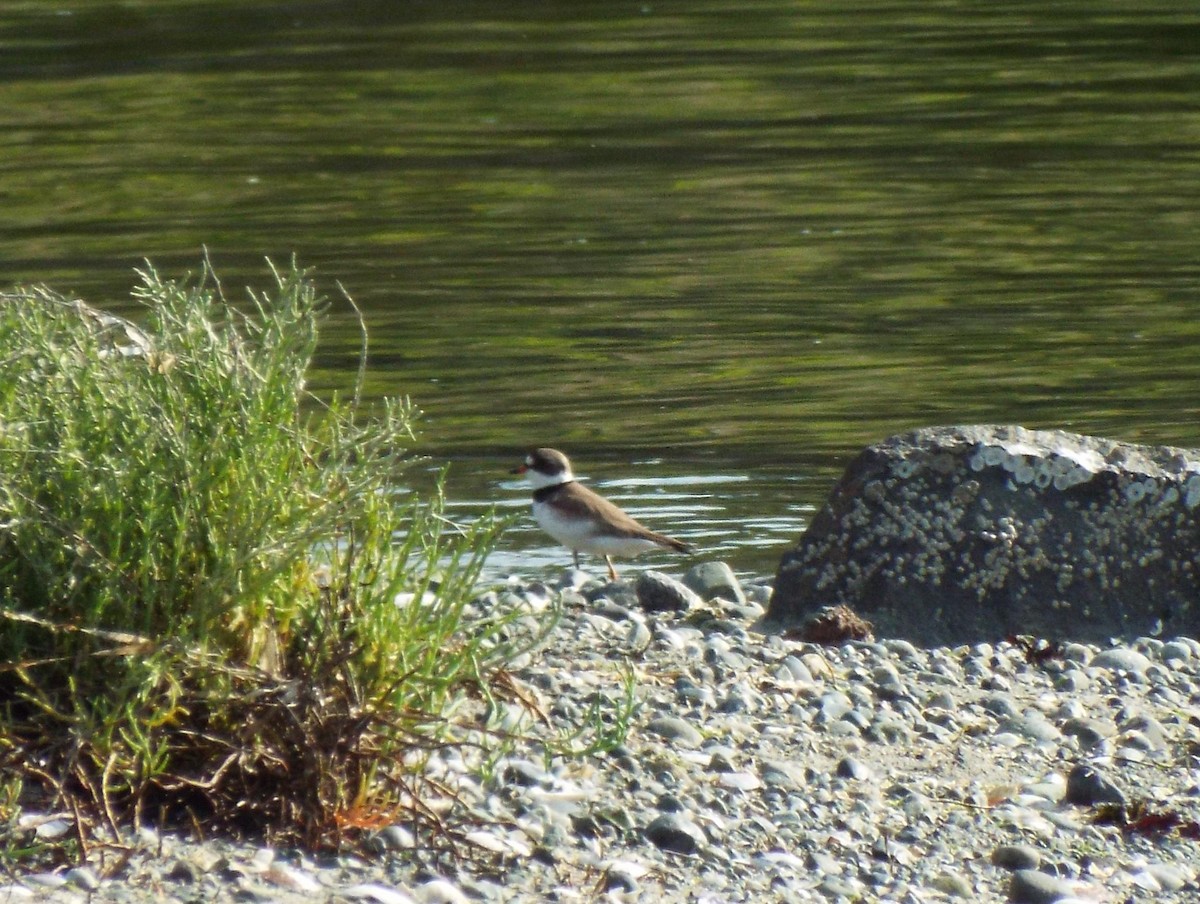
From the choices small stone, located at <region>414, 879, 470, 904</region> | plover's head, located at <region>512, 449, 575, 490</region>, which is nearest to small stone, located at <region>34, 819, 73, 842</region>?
small stone, located at <region>414, 879, 470, 904</region>

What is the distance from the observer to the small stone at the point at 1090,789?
5551mm

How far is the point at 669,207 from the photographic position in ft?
54.7

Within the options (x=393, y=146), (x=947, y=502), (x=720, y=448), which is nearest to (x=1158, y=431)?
(x=720, y=448)

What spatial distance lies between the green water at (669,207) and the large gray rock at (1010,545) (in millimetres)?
1375

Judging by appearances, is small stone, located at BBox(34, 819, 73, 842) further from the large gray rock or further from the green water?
the green water

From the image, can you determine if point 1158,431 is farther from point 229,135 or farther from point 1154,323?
point 229,135

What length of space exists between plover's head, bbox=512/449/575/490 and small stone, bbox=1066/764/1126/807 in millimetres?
3692

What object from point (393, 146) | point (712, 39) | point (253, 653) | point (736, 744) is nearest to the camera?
point (253, 653)

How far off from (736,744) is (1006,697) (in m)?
1.15

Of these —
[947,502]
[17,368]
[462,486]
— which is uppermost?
[17,368]

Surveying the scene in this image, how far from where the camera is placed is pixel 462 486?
397 inches

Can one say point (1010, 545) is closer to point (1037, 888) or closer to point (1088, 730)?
point (1088, 730)

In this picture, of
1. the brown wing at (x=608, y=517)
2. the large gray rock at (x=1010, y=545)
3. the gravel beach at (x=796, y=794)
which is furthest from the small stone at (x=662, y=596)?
the brown wing at (x=608, y=517)

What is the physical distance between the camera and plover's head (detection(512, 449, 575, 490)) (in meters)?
8.98
